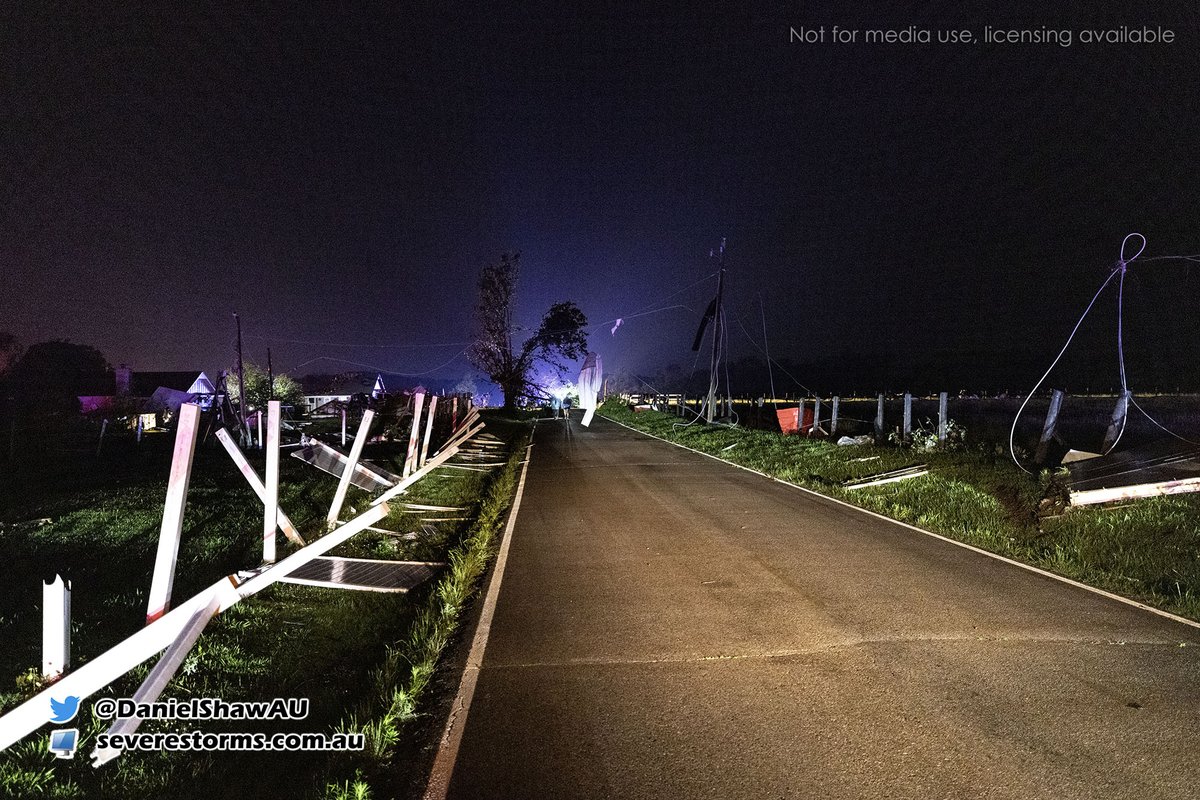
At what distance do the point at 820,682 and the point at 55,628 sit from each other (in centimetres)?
438

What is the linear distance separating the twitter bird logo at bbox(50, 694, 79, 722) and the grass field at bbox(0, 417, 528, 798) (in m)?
0.22

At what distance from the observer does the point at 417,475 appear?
9.77 metres

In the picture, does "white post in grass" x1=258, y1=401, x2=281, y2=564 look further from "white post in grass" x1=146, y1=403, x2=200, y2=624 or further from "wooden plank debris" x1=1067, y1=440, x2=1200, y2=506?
"wooden plank debris" x1=1067, y1=440, x2=1200, y2=506

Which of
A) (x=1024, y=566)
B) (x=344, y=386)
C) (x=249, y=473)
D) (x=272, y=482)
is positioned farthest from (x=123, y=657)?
(x=344, y=386)

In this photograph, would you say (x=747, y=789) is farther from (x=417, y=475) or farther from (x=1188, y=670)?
(x=417, y=475)

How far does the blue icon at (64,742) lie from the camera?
10.7 feet

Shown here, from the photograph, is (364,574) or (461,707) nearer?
(461,707)

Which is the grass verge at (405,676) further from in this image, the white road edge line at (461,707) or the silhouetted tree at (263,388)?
the silhouetted tree at (263,388)

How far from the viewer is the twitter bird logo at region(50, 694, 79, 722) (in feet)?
10.4

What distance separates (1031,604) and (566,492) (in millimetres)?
7735

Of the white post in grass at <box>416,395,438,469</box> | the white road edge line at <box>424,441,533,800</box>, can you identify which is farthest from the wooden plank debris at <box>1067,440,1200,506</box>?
the white post in grass at <box>416,395,438,469</box>

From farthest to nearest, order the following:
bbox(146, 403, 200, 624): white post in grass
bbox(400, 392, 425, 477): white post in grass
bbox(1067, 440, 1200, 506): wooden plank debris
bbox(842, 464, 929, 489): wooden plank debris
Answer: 1. bbox(842, 464, 929, 489): wooden plank debris
2. bbox(400, 392, 425, 477): white post in grass
3. bbox(1067, 440, 1200, 506): wooden plank debris
4. bbox(146, 403, 200, 624): white post in grass

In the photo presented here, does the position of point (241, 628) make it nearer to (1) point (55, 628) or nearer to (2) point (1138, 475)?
(1) point (55, 628)

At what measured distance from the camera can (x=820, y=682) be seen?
4.04 m
